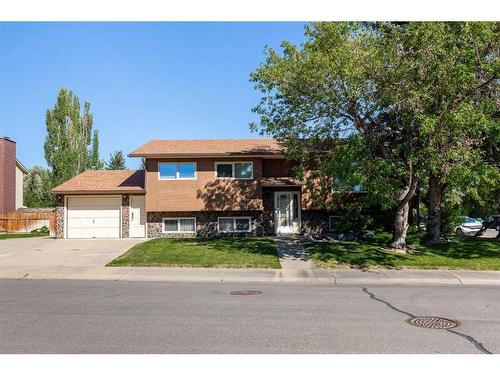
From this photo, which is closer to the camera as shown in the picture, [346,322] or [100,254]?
[346,322]

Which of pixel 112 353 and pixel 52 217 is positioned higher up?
pixel 52 217

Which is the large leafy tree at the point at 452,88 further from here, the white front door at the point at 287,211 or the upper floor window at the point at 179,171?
the upper floor window at the point at 179,171

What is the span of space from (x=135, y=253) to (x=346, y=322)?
37.2ft

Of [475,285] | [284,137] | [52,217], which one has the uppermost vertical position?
[284,137]

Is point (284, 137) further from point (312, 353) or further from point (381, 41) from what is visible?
point (312, 353)

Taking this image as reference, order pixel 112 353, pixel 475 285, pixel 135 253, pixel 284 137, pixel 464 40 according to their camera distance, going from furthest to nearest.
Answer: pixel 284 137 < pixel 135 253 < pixel 464 40 < pixel 475 285 < pixel 112 353

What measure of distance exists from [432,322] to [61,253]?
581 inches

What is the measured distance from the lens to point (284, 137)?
18906 millimetres

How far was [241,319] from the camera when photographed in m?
7.92

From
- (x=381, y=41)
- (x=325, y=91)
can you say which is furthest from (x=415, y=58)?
(x=325, y=91)

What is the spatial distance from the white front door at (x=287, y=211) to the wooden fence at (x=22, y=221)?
1990 centimetres

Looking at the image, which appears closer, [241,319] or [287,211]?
[241,319]

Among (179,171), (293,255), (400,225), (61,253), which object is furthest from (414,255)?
(61,253)

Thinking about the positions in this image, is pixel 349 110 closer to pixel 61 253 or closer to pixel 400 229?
pixel 400 229
